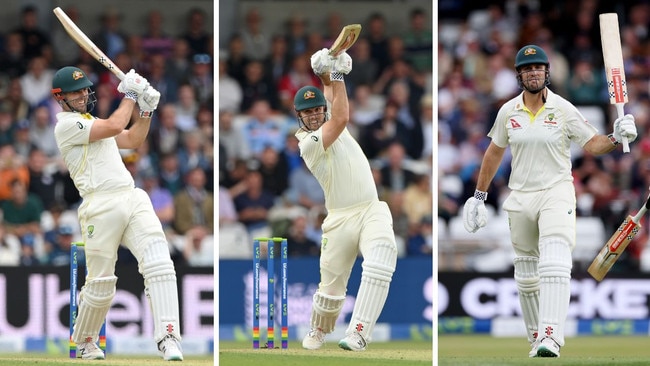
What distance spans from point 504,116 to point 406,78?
5.67 metres

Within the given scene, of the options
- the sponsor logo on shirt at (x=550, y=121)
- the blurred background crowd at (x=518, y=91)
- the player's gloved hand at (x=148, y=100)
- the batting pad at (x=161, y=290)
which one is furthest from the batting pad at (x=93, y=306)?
the blurred background crowd at (x=518, y=91)

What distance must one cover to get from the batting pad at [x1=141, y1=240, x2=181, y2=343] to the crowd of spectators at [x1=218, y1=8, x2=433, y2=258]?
4008 millimetres

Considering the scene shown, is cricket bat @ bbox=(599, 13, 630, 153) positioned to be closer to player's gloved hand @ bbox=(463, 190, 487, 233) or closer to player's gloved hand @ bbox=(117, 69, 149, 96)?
player's gloved hand @ bbox=(463, 190, 487, 233)

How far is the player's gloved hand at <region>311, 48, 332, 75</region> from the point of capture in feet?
22.7

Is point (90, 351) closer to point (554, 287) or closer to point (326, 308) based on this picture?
point (326, 308)

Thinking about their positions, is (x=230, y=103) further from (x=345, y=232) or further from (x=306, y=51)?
(x=345, y=232)

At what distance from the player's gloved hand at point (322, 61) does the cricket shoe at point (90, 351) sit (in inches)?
73.2

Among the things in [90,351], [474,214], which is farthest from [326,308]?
[90,351]

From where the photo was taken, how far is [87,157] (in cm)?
669

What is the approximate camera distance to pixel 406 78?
1253 centimetres

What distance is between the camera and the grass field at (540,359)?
21.1 feet

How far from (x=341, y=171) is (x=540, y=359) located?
Result: 164cm

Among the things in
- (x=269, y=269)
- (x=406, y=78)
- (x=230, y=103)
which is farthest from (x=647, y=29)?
(x=269, y=269)

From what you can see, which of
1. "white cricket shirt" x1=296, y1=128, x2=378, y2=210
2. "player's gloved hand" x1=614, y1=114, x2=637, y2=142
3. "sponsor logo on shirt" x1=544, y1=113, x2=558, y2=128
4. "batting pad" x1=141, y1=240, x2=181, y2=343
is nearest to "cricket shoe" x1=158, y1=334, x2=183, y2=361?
"batting pad" x1=141, y1=240, x2=181, y2=343
